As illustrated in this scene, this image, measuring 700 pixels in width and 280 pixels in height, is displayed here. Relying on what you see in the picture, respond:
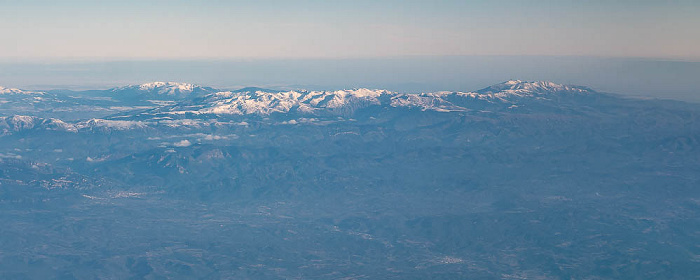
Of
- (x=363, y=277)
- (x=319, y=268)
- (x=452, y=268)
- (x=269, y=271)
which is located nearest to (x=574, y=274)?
(x=452, y=268)

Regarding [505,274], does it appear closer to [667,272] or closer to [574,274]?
[574,274]

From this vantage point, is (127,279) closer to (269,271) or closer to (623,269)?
(269,271)

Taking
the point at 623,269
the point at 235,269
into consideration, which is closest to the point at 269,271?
the point at 235,269

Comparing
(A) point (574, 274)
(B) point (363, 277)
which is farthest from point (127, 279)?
(A) point (574, 274)

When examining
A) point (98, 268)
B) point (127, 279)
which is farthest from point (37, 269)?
point (127, 279)

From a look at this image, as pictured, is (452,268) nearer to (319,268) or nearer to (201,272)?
(319,268)

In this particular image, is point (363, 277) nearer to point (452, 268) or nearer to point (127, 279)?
point (452, 268)
